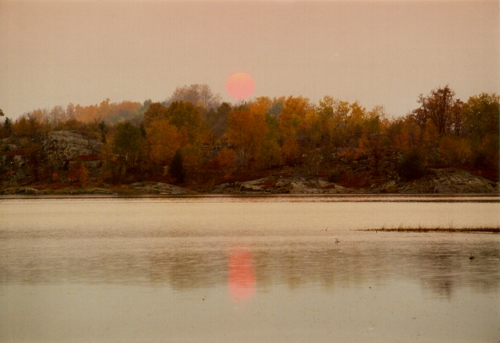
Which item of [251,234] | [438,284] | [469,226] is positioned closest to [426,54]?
[469,226]

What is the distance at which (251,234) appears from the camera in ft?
125

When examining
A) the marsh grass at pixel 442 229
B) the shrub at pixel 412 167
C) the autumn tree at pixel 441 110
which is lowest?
the marsh grass at pixel 442 229

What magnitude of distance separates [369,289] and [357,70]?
69773 millimetres

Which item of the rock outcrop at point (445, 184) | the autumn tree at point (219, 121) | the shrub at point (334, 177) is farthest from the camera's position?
the autumn tree at point (219, 121)

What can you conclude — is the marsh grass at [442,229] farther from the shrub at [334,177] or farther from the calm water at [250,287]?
the shrub at [334,177]

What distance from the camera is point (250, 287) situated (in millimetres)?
20906

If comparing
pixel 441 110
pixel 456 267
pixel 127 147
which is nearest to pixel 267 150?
pixel 127 147

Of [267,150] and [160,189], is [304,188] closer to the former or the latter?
[267,150]

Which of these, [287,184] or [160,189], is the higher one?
[287,184]

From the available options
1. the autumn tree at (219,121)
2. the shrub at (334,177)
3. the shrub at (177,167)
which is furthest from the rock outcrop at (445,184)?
the autumn tree at (219,121)

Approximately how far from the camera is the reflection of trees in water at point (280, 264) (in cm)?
2197

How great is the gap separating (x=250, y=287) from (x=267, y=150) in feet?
301

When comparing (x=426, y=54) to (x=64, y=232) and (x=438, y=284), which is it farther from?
(x=438, y=284)

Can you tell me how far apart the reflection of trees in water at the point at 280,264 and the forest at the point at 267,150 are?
237ft
